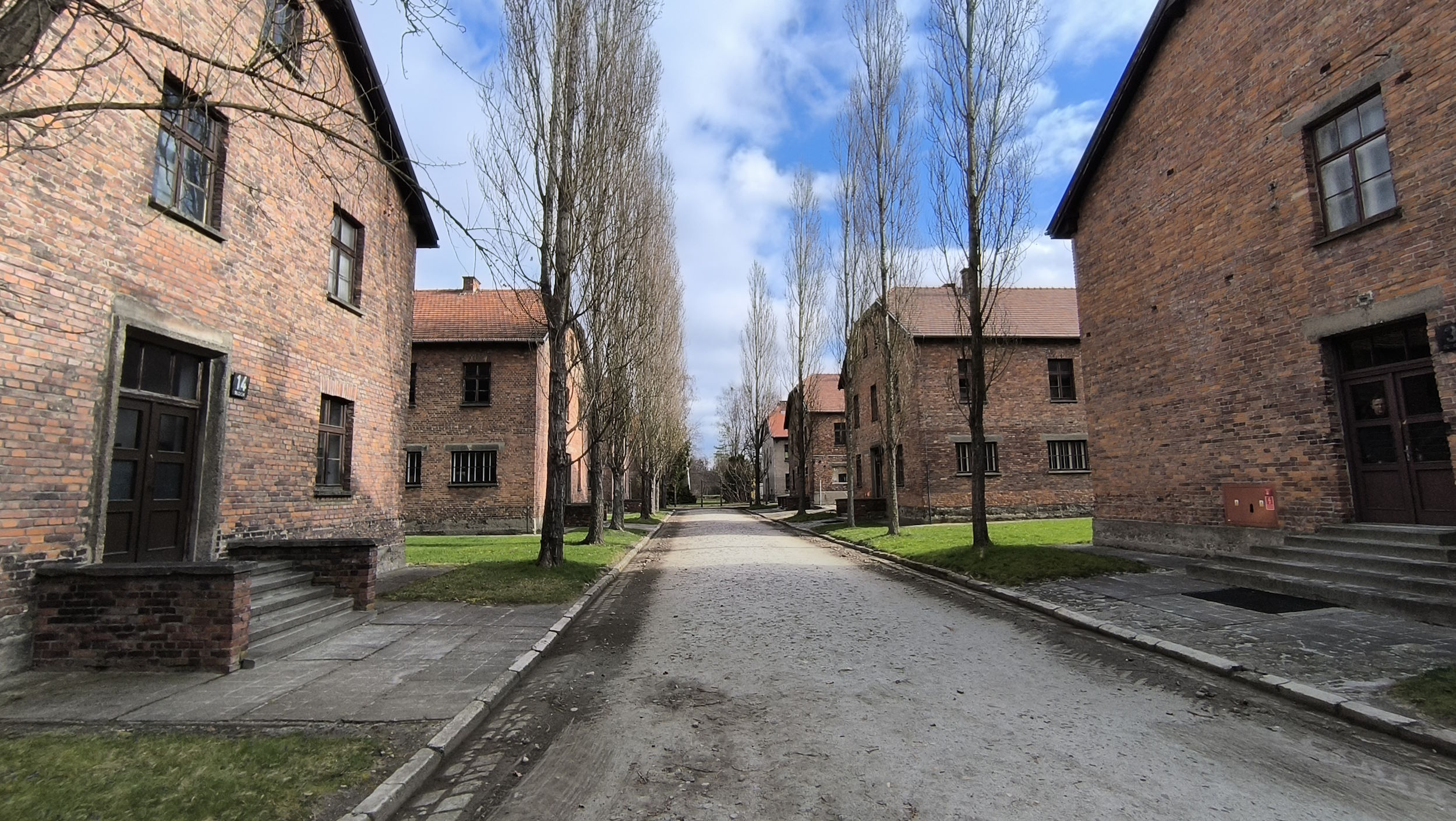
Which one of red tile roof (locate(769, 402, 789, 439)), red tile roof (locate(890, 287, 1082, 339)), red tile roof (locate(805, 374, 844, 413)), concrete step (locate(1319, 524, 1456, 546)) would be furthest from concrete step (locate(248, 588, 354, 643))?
red tile roof (locate(769, 402, 789, 439))

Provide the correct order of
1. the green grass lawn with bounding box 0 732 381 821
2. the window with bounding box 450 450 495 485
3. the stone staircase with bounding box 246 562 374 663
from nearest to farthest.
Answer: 1. the green grass lawn with bounding box 0 732 381 821
2. the stone staircase with bounding box 246 562 374 663
3. the window with bounding box 450 450 495 485

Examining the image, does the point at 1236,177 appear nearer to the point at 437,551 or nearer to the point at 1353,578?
the point at 1353,578

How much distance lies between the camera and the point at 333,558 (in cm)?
804

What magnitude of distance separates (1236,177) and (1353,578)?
6289mm

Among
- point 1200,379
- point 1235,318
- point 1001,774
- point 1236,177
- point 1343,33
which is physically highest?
point 1343,33

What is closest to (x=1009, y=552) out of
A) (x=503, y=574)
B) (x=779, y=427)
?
(x=503, y=574)

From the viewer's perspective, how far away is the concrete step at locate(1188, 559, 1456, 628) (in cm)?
655

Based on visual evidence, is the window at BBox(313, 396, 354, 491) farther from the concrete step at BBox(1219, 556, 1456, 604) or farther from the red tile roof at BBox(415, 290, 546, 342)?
the concrete step at BBox(1219, 556, 1456, 604)

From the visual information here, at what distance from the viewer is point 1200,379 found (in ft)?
37.5

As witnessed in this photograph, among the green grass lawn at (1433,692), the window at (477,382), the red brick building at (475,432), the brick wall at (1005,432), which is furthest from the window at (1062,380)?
the green grass lawn at (1433,692)

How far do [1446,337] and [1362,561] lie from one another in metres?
2.72

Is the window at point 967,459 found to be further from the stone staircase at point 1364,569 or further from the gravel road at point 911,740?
the gravel road at point 911,740

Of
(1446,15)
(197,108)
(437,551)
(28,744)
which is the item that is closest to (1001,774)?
(28,744)

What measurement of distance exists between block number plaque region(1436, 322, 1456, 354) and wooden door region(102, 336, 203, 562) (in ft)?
46.0
